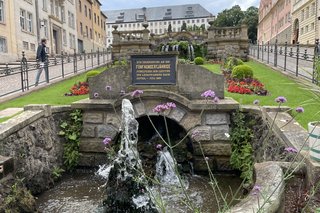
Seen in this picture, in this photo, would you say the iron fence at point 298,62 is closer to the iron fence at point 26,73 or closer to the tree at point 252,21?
the iron fence at point 26,73

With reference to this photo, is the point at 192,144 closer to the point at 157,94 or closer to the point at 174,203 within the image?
the point at 157,94

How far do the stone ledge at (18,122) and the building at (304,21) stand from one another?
39154mm

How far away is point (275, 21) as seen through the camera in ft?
212

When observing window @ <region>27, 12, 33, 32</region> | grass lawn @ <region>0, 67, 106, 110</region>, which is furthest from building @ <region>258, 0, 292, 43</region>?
grass lawn @ <region>0, 67, 106, 110</region>

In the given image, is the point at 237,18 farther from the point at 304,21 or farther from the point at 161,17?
the point at 304,21

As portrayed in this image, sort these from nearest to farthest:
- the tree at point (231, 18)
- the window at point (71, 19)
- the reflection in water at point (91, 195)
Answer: the reflection in water at point (91, 195) < the window at point (71, 19) < the tree at point (231, 18)

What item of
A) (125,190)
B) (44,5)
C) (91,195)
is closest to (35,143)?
(91,195)

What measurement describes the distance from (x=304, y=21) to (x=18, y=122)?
46332mm

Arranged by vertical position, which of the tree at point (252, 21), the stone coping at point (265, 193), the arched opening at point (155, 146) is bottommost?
the arched opening at point (155, 146)

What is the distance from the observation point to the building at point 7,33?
85.8ft

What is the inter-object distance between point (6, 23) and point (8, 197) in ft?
84.7

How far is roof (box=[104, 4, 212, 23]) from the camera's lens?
339 ft

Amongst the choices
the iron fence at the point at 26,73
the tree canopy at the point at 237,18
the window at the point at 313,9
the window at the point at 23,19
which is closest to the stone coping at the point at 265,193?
the iron fence at the point at 26,73

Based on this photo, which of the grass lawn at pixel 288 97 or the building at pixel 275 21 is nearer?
the grass lawn at pixel 288 97
